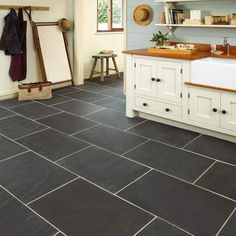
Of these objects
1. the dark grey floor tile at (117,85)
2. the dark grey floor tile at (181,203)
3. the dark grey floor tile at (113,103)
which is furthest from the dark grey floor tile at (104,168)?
the dark grey floor tile at (117,85)

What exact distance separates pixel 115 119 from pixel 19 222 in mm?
2178

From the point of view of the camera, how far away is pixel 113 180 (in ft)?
8.38

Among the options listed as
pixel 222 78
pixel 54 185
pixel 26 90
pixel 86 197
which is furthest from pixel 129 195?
pixel 26 90

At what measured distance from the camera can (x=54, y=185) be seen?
2477 mm

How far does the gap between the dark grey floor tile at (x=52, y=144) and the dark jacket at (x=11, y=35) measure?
1.79 metres

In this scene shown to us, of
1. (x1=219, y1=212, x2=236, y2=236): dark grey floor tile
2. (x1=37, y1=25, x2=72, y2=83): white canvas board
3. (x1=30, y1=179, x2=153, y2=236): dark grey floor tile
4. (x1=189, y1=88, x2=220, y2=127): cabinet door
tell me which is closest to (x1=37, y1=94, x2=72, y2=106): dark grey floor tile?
(x1=37, y1=25, x2=72, y2=83): white canvas board

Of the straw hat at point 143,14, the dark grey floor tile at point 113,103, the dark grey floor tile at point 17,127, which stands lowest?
the dark grey floor tile at point 17,127

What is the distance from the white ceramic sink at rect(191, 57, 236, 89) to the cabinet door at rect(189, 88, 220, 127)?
0.34 ft

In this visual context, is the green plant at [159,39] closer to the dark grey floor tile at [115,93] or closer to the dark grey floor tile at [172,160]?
the dark grey floor tile at [115,93]

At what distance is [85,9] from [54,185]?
4399mm

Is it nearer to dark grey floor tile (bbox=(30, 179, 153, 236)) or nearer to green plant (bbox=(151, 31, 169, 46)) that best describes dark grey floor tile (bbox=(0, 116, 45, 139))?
dark grey floor tile (bbox=(30, 179, 153, 236))

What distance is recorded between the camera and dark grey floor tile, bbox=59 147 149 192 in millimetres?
2537

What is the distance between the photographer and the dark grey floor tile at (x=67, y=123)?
3.71m

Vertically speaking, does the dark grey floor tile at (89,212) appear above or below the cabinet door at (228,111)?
below
